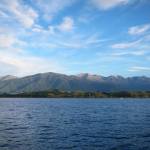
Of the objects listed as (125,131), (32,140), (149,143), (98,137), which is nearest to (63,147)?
(32,140)

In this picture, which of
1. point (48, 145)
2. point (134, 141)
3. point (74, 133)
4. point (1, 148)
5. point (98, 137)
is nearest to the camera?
point (1, 148)

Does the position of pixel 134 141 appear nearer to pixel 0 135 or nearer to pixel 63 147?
pixel 63 147

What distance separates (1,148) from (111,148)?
55.2 feet

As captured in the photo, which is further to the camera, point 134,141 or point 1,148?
point 134,141

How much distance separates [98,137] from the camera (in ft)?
183

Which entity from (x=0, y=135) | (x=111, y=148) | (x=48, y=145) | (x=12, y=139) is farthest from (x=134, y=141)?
(x=0, y=135)

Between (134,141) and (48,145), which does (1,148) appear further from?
(134,141)

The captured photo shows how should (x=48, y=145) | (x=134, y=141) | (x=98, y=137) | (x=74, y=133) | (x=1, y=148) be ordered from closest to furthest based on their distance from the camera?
(x=1, y=148) < (x=48, y=145) < (x=134, y=141) < (x=98, y=137) < (x=74, y=133)

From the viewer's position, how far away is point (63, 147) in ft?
153

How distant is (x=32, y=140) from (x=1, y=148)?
7.74 m

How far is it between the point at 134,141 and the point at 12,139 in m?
21.5

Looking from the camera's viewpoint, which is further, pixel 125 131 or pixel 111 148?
pixel 125 131

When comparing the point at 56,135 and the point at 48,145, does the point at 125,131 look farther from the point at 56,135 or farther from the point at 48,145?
the point at 48,145

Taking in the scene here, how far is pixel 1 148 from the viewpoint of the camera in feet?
146
